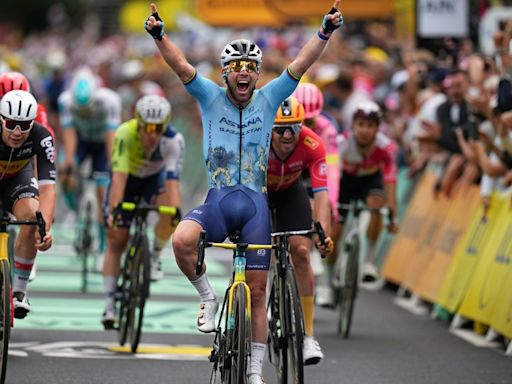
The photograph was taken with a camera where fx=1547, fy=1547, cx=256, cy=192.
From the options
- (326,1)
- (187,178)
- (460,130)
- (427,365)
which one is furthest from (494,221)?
(187,178)

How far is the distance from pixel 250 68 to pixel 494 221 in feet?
17.2

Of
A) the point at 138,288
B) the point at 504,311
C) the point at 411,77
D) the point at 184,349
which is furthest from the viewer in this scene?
the point at 411,77

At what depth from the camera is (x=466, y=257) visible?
1488cm

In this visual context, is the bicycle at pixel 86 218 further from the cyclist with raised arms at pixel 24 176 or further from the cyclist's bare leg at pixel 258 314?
the cyclist's bare leg at pixel 258 314

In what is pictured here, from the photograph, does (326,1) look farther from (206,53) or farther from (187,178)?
(206,53)

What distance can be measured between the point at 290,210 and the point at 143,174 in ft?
7.72

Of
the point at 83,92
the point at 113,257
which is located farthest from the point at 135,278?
the point at 83,92

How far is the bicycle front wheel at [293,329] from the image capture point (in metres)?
9.48

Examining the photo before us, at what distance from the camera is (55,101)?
31.2 metres

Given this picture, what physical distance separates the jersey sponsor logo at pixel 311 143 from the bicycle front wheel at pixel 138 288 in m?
1.81

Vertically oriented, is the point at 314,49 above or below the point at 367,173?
above

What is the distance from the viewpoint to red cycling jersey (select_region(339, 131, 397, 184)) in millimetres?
14648

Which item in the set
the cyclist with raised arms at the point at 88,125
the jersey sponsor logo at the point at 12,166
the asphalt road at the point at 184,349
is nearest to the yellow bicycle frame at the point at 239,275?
the asphalt road at the point at 184,349

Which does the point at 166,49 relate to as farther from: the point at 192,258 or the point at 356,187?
the point at 356,187
